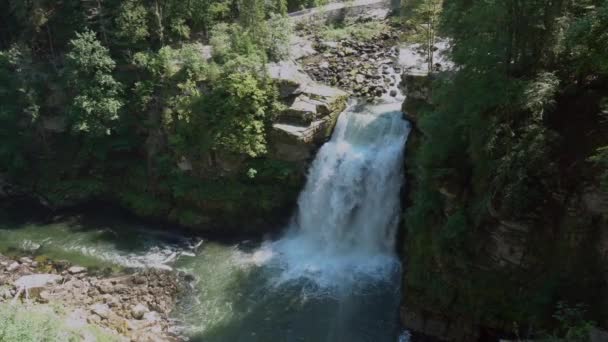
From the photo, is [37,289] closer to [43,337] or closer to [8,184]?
[43,337]

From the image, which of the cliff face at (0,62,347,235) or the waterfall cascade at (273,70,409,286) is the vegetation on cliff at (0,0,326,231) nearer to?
the cliff face at (0,62,347,235)

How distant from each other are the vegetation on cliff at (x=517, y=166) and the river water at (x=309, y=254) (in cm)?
410

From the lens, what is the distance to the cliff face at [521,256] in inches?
486

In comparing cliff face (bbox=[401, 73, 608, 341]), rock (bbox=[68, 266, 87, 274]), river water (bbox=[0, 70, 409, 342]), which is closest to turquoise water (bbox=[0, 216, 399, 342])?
river water (bbox=[0, 70, 409, 342])

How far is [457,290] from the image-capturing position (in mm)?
15469

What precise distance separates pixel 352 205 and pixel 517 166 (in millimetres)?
9862

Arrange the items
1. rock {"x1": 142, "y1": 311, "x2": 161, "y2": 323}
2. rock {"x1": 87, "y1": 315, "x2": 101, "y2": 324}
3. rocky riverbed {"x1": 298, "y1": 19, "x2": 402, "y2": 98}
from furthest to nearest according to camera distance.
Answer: rocky riverbed {"x1": 298, "y1": 19, "x2": 402, "y2": 98} < rock {"x1": 142, "y1": 311, "x2": 161, "y2": 323} < rock {"x1": 87, "y1": 315, "x2": 101, "y2": 324}

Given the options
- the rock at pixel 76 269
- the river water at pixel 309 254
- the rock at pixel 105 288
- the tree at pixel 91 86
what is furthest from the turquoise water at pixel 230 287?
the tree at pixel 91 86

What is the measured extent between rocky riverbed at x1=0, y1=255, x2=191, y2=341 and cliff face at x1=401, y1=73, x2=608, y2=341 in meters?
9.41

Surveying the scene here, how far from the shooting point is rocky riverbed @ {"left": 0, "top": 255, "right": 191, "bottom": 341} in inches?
702

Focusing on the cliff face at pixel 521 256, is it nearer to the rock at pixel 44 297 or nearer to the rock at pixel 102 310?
the rock at pixel 102 310

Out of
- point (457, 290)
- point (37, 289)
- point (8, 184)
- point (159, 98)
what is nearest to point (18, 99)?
point (8, 184)

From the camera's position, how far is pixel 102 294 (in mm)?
19672

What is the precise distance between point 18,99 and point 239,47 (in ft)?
40.4
